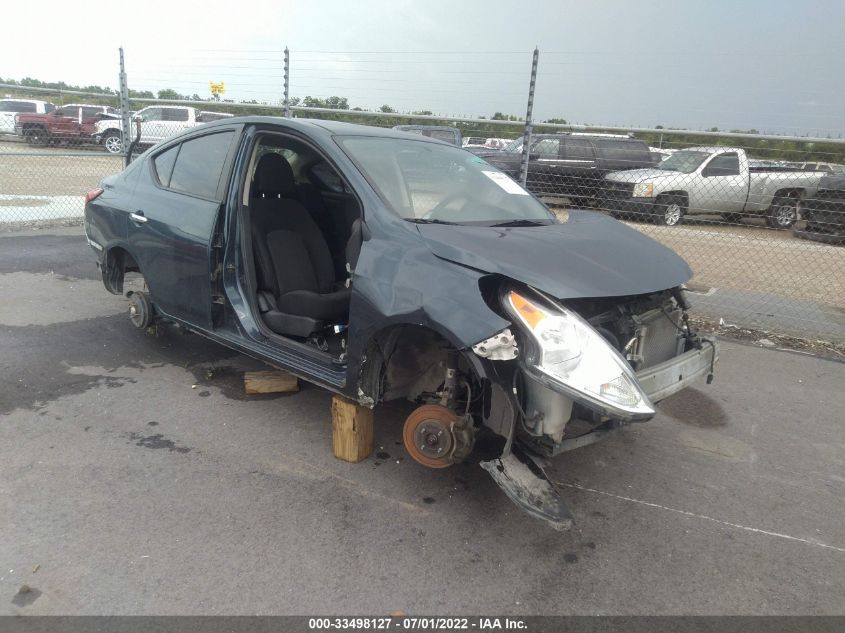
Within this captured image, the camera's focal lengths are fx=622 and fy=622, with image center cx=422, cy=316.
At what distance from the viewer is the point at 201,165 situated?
4.09 metres

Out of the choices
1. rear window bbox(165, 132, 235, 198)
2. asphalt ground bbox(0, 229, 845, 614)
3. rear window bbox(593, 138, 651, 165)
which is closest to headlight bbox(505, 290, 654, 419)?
asphalt ground bbox(0, 229, 845, 614)

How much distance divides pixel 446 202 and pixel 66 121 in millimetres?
22131

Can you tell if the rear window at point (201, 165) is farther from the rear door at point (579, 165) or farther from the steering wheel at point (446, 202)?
the rear door at point (579, 165)

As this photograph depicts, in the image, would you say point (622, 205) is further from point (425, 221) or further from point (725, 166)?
point (425, 221)

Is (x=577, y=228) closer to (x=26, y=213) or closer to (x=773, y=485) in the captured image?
(x=773, y=485)

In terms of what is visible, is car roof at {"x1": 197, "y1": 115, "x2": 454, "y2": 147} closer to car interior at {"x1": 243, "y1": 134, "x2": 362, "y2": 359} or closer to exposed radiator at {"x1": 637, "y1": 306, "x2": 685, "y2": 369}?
car interior at {"x1": 243, "y1": 134, "x2": 362, "y2": 359}

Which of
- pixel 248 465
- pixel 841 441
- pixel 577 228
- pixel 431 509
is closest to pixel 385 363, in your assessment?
pixel 431 509

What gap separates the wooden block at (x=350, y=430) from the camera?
3.25m

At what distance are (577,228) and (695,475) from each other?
1524 millimetres

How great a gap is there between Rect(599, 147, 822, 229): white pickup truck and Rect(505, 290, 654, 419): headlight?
814 centimetres

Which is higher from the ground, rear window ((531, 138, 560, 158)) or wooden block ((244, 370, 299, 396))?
rear window ((531, 138, 560, 158))

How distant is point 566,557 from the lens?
2705 mm

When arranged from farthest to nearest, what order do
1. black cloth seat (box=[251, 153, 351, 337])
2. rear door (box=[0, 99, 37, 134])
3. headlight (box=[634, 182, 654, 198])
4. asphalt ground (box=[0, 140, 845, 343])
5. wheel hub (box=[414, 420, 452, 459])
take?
rear door (box=[0, 99, 37, 134])
headlight (box=[634, 182, 654, 198])
asphalt ground (box=[0, 140, 845, 343])
black cloth seat (box=[251, 153, 351, 337])
wheel hub (box=[414, 420, 452, 459])

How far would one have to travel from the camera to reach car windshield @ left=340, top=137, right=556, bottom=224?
331cm
